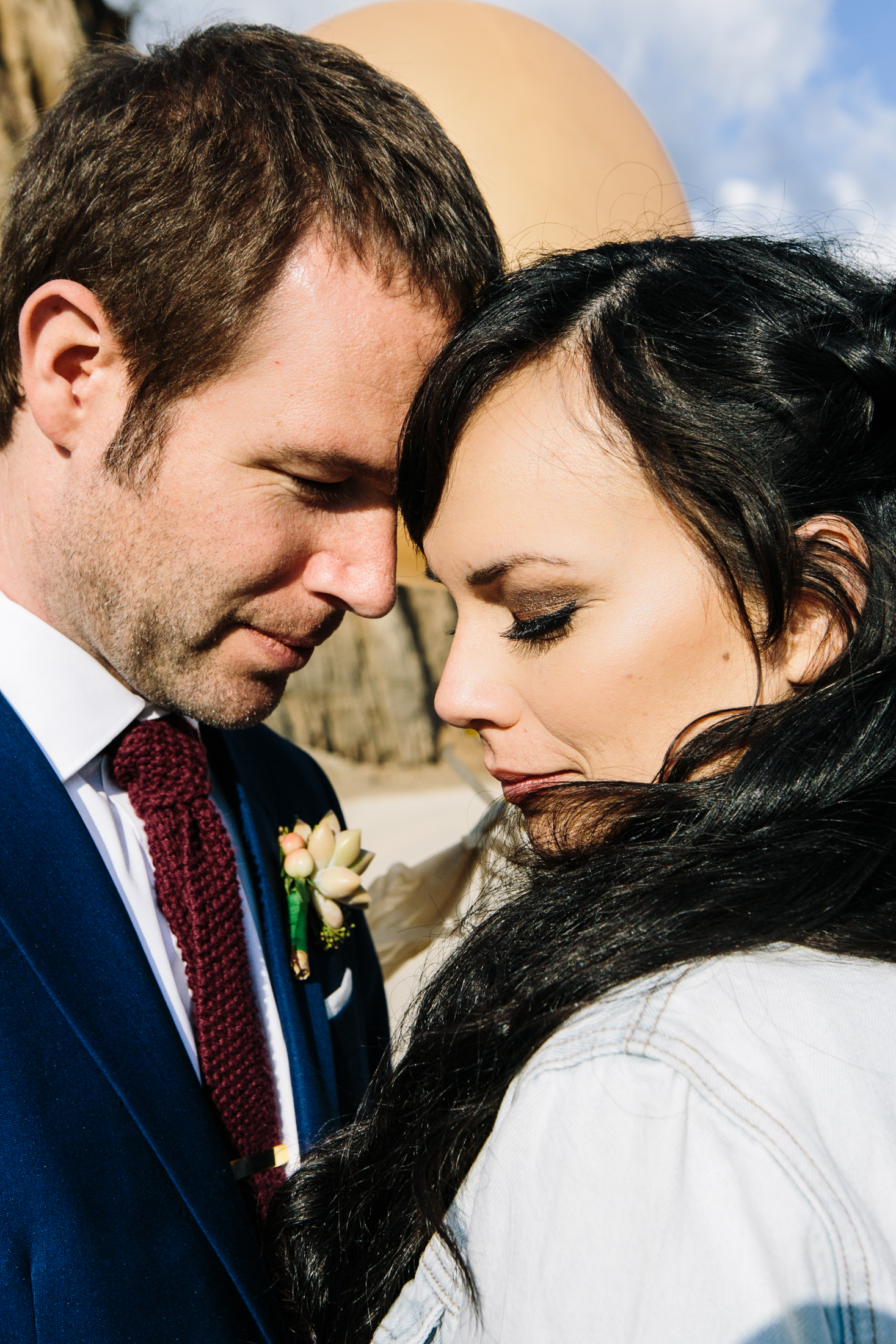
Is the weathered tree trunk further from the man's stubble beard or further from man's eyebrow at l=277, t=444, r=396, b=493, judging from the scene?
man's eyebrow at l=277, t=444, r=396, b=493

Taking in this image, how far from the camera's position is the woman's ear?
4.13ft

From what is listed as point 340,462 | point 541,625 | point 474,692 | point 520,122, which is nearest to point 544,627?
point 541,625

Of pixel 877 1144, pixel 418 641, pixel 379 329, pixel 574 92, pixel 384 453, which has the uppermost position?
pixel 418 641

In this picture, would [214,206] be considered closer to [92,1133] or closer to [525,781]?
[525,781]

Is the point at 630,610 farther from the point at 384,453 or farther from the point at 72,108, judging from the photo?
the point at 72,108

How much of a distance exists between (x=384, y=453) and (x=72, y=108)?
994 millimetres

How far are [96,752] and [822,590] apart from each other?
3.89 ft

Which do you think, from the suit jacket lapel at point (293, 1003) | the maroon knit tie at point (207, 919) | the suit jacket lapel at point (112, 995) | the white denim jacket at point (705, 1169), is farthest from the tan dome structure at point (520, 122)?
the white denim jacket at point (705, 1169)

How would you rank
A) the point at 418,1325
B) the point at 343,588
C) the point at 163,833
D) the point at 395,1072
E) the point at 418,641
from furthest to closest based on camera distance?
1. the point at 418,641
2. the point at 343,588
3. the point at 163,833
4. the point at 395,1072
5. the point at 418,1325

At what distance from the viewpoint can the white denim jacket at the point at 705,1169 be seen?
745 millimetres

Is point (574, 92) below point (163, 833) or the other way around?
the other way around

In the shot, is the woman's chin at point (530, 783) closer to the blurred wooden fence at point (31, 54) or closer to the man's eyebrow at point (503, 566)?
the man's eyebrow at point (503, 566)

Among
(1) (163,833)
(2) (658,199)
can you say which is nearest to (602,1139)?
(1) (163,833)

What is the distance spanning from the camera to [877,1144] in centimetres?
80
